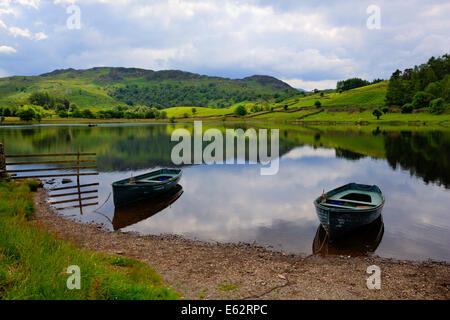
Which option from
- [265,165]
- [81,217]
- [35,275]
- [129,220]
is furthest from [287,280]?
[265,165]

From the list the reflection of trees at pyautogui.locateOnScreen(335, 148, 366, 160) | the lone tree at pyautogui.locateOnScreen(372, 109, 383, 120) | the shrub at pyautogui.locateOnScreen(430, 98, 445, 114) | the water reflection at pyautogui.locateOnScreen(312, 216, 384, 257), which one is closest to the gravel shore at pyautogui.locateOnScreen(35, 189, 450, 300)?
the water reflection at pyautogui.locateOnScreen(312, 216, 384, 257)

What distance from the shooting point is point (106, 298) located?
7605 mm

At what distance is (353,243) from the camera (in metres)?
16.0

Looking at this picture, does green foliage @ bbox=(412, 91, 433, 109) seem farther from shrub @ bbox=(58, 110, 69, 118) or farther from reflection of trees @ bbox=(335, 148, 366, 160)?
shrub @ bbox=(58, 110, 69, 118)

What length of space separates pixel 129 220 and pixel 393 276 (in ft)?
52.8

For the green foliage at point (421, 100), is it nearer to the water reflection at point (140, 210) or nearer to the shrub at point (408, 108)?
the shrub at point (408, 108)

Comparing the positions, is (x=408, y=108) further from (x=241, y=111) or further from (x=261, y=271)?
(x=261, y=271)

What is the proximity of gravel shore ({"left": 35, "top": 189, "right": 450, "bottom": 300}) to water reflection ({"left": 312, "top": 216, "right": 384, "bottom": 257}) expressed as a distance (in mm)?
844

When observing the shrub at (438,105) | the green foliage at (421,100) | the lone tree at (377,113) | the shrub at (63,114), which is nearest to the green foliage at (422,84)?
the green foliage at (421,100)

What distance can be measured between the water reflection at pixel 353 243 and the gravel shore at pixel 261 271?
2.77ft

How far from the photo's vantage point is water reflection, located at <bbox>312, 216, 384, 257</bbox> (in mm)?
14990

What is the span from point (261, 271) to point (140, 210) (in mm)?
13040

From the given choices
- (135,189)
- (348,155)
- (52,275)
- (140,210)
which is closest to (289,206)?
(140,210)

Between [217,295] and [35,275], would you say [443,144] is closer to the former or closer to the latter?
[217,295]
